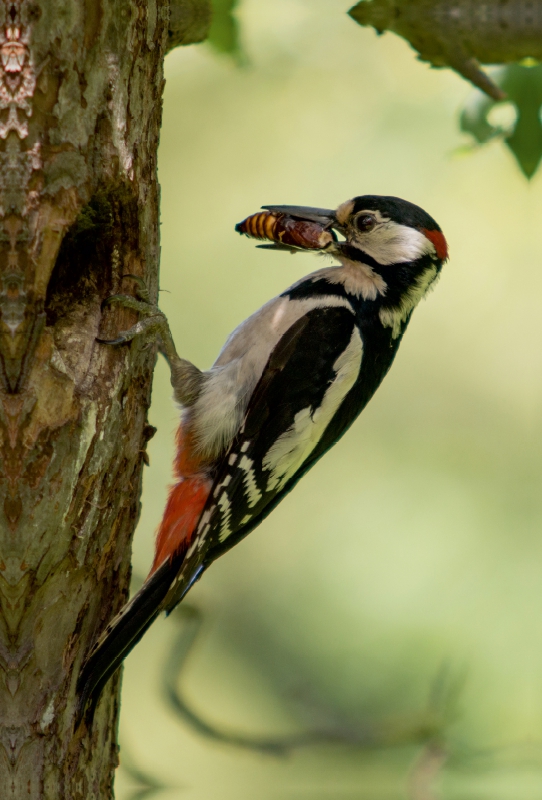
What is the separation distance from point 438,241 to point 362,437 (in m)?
2.43

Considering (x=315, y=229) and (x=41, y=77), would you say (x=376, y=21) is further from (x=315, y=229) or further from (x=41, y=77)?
(x=41, y=77)

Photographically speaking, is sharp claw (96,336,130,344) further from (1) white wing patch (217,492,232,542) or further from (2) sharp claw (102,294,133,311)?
(1) white wing patch (217,492,232,542)

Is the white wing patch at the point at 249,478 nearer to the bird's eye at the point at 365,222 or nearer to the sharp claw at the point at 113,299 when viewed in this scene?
the sharp claw at the point at 113,299

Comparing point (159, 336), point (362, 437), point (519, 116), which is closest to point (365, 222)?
point (519, 116)

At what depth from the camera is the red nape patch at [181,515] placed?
85.7 inches

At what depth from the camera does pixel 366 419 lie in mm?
4797

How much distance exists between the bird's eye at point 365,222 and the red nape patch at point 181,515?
0.88 metres

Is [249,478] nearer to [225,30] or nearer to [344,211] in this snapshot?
[344,211]

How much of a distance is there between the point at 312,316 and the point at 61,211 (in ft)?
2.87

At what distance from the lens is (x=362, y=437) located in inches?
189

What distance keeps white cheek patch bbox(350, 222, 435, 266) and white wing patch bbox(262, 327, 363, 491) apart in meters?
0.28

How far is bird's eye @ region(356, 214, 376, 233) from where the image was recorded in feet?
8.02

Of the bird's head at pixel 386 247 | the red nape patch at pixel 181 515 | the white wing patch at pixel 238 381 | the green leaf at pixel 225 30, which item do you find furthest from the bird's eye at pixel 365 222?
the red nape patch at pixel 181 515

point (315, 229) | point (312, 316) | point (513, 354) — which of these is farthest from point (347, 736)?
point (513, 354)
